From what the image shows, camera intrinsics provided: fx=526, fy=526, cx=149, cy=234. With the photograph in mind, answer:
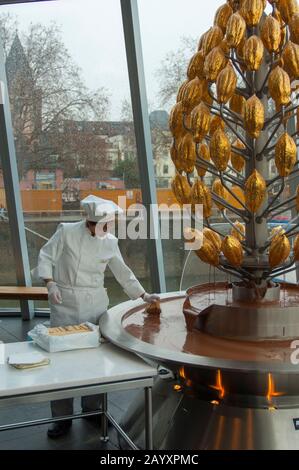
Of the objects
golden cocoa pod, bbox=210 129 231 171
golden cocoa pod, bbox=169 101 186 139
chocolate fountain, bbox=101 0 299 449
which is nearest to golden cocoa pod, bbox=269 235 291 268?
chocolate fountain, bbox=101 0 299 449

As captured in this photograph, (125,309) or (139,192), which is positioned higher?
(139,192)

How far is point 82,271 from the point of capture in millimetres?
3225

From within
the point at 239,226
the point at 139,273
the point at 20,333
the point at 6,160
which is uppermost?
the point at 6,160

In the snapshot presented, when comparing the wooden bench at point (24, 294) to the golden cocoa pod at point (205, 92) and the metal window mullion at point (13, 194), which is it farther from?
the golden cocoa pod at point (205, 92)

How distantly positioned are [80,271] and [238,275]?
1136mm

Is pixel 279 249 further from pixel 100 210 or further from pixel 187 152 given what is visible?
pixel 100 210

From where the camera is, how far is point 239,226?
9.36ft

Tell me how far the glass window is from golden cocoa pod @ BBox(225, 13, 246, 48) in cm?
305

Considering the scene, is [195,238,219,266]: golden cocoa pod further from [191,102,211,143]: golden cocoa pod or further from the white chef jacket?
the white chef jacket

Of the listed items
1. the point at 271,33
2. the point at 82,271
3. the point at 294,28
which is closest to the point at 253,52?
the point at 271,33

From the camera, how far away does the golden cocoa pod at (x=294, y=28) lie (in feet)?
7.16

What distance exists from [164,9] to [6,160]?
86.6 inches
